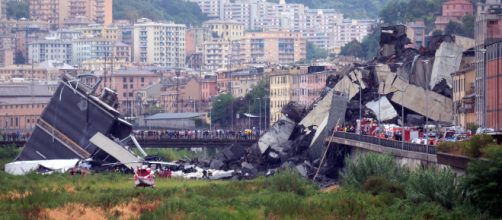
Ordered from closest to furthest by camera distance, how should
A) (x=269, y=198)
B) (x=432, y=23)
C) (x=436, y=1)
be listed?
(x=269, y=198), (x=432, y=23), (x=436, y=1)

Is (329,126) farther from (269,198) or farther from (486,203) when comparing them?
(486,203)

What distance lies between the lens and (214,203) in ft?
212

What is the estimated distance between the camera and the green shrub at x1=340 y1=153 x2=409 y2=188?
67.9 m

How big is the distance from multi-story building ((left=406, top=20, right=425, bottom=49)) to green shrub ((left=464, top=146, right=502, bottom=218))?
94971 millimetres

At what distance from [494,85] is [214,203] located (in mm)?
16268

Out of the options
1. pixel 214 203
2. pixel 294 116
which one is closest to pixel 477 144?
pixel 214 203

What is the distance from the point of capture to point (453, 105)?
9238cm

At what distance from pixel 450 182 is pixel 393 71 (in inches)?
1643

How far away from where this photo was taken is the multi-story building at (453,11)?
531 feet

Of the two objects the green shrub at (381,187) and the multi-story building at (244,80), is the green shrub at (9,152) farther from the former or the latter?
the multi-story building at (244,80)

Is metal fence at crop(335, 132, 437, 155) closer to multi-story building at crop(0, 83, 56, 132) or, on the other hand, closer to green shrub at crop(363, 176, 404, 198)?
green shrub at crop(363, 176, 404, 198)

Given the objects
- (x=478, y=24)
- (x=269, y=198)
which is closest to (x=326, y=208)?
(x=269, y=198)

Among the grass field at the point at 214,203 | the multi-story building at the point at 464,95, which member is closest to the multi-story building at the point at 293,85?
the multi-story building at the point at 464,95

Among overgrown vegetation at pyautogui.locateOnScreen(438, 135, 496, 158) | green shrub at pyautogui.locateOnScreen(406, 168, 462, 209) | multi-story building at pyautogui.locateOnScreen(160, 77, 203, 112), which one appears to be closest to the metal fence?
Result: overgrown vegetation at pyautogui.locateOnScreen(438, 135, 496, 158)
